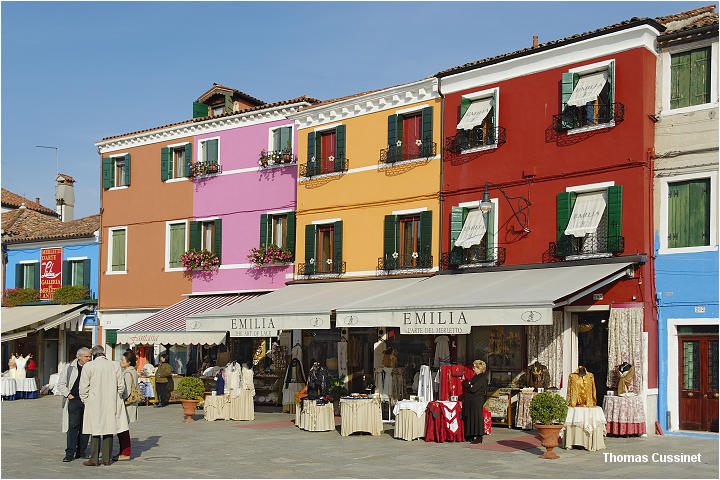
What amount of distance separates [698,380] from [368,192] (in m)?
9.65

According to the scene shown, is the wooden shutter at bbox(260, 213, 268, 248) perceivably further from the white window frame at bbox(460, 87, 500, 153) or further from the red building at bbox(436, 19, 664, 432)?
the white window frame at bbox(460, 87, 500, 153)

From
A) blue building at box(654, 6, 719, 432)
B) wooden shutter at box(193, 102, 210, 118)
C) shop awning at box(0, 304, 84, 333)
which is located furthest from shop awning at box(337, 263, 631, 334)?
shop awning at box(0, 304, 84, 333)

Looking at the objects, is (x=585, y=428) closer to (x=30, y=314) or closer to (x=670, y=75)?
(x=670, y=75)

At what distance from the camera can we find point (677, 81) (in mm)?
18000

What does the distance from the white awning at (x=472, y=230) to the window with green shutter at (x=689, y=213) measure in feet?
14.3

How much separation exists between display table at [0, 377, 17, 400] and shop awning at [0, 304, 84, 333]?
1899 millimetres

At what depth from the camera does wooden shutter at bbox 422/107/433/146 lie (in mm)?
22031

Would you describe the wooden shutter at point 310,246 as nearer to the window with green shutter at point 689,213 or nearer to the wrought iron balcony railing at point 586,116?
the wrought iron balcony railing at point 586,116

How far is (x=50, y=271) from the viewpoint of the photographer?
32531mm

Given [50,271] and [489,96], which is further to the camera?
[50,271]

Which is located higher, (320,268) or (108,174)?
(108,174)

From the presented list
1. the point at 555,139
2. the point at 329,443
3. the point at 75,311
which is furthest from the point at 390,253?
the point at 75,311

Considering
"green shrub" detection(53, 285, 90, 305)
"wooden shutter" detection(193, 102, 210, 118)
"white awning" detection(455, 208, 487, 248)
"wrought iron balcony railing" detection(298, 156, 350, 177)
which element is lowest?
"green shrub" detection(53, 285, 90, 305)

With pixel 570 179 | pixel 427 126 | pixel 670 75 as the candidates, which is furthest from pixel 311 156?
pixel 670 75
